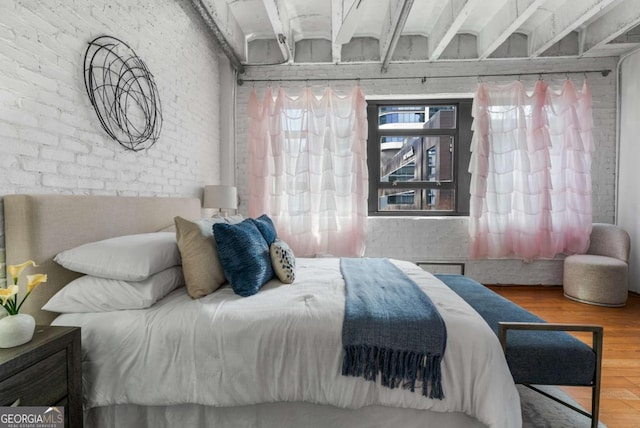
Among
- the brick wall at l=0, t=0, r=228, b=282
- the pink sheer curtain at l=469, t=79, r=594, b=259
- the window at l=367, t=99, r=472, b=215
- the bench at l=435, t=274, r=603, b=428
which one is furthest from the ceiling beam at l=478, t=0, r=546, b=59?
the brick wall at l=0, t=0, r=228, b=282

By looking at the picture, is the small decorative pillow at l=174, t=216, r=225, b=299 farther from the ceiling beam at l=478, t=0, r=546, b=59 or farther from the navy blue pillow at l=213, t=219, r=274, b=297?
the ceiling beam at l=478, t=0, r=546, b=59

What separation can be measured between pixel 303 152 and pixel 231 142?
0.93 metres

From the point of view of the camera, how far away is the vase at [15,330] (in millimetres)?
961

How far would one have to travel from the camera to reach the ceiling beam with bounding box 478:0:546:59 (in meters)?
2.73

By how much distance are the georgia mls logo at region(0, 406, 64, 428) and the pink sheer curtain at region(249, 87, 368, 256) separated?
9.03 ft

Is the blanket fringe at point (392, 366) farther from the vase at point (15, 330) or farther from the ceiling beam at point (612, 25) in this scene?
the ceiling beam at point (612, 25)

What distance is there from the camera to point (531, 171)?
11.7 ft

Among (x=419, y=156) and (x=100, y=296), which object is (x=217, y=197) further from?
(x=419, y=156)

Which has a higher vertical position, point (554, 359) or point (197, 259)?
point (197, 259)

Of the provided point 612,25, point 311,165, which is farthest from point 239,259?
point 612,25

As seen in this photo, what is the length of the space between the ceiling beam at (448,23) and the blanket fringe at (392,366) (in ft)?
9.46

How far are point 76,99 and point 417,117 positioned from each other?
373cm

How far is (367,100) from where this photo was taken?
13.0 feet

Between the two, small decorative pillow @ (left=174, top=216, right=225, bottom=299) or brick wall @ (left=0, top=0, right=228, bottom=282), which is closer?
brick wall @ (left=0, top=0, right=228, bottom=282)
